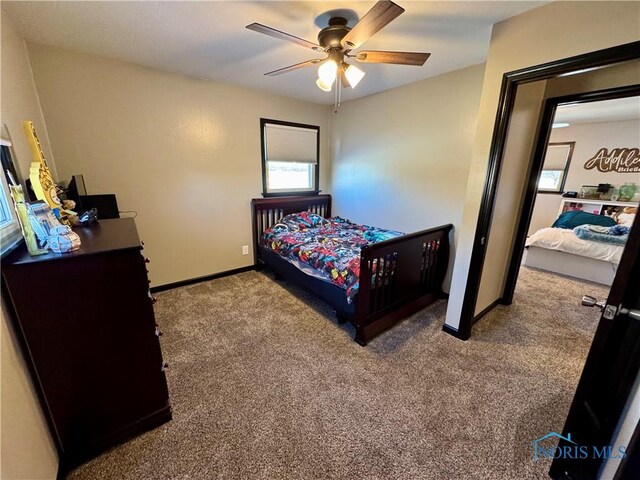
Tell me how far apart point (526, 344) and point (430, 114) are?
2.43 metres

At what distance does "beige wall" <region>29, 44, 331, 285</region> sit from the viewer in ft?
7.64

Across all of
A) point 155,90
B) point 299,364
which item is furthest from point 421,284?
point 155,90

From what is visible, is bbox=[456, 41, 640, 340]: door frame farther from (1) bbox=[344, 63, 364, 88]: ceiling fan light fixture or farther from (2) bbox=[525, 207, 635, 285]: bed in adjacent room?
(2) bbox=[525, 207, 635, 285]: bed in adjacent room

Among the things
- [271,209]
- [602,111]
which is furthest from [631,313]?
[602,111]

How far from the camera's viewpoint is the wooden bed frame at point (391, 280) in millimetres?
2160

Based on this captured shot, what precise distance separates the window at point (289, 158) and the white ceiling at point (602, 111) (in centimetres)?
344

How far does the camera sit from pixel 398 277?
7.92 ft

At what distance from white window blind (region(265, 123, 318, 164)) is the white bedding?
12.0 feet

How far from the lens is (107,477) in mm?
1245

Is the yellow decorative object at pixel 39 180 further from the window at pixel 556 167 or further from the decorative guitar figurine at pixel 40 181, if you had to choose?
the window at pixel 556 167

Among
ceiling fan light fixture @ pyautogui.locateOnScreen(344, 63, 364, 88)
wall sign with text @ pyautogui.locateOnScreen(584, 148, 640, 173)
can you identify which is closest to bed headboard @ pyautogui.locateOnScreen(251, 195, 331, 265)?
ceiling fan light fixture @ pyautogui.locateOnScreen(344, 63, 364, 88)

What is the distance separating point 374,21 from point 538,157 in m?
2.22

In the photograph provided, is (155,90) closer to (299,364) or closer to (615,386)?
(299,364)

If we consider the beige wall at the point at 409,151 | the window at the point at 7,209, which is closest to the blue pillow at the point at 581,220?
the beige wall at the point at 409,151
